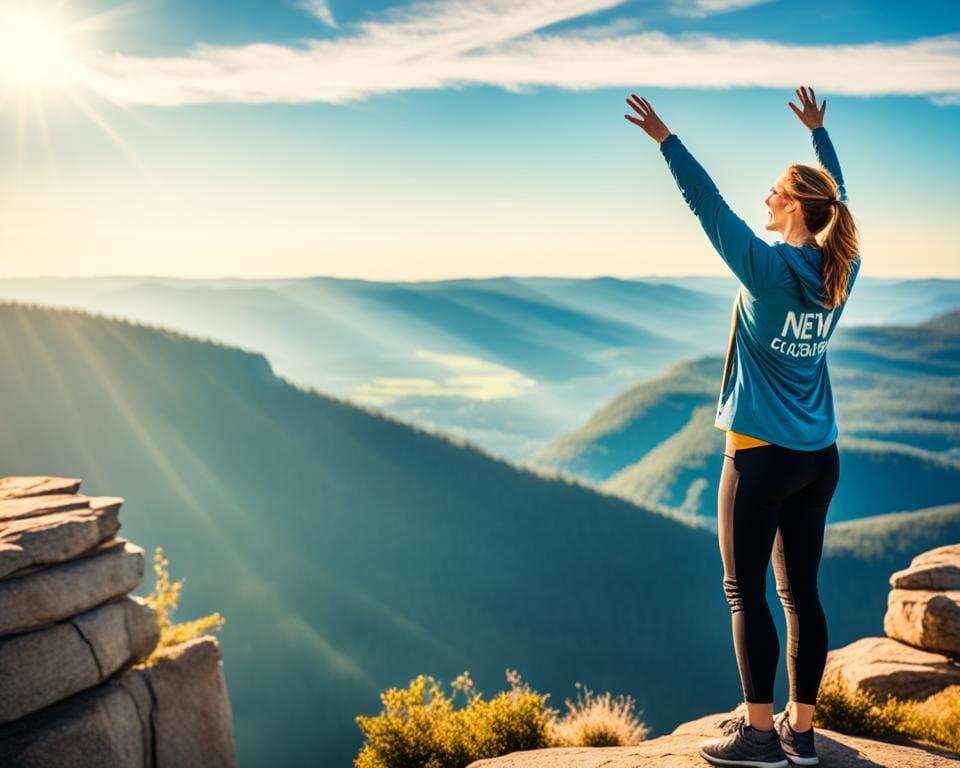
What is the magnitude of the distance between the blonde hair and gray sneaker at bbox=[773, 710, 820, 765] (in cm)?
262

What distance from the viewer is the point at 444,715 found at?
23.4ft

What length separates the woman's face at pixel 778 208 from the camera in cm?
428

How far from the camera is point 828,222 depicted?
4.18 m

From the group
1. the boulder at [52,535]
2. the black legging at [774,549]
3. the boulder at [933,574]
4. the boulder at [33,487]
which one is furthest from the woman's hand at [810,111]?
the boulder at [33,487]

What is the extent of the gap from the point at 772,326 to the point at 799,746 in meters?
2.60

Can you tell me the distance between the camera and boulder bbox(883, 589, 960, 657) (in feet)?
31.2

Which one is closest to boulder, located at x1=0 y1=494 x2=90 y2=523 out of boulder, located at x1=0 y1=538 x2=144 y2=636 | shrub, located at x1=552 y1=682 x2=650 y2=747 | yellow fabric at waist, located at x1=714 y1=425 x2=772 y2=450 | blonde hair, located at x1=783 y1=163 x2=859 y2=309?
boulder, located at x1=0 y1=538 x2=144 y2=636

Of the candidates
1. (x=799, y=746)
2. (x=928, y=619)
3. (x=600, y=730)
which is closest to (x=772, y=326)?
(x=799, y=746)

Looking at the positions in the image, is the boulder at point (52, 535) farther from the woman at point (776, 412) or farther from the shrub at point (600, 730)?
the woman at point (776, 412)

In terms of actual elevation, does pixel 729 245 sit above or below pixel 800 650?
above

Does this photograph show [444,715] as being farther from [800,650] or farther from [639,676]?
[639,676]

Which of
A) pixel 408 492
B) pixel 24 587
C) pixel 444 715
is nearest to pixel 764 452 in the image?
pixel 444 715

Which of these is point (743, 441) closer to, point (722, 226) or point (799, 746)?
point (722, 226)

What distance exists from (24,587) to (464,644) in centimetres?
8600
